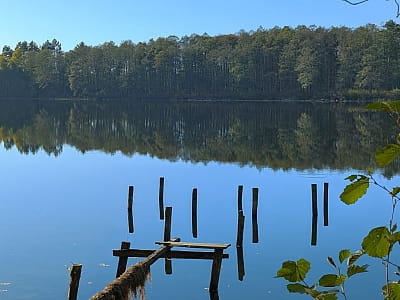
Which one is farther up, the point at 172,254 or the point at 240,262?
the point at 172,254

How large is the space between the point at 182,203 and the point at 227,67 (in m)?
105

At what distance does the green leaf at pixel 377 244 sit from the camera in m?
2.16

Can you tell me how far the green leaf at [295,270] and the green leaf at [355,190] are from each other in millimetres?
323

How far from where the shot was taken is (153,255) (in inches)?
558

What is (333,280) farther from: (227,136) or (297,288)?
(227,136)

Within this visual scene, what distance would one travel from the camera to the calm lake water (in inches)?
714

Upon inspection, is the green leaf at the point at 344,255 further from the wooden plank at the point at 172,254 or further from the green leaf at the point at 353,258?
the wooden plank at the point at 172,254

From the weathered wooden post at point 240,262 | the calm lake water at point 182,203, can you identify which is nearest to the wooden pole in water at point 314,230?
the calm lake water at point 182,203

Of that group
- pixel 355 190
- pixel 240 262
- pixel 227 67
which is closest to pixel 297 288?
pixel 355 190

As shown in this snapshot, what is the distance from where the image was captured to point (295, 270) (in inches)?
96.6

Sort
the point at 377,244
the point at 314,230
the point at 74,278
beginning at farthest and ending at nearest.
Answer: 1. the point at 314,230
2. the point at 74,278
3. the point at 377,244

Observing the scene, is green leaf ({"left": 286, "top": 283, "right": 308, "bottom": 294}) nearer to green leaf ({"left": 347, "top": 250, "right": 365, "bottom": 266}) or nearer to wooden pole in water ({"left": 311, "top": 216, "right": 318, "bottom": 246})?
green leaf ({"left": 347, "top": 250, "right": 365, "bottom": 266})

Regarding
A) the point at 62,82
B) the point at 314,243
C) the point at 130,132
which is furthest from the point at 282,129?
the point at 62,82

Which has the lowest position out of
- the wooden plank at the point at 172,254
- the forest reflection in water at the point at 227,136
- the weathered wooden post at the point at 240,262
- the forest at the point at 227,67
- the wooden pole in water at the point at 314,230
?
the weathered wooden post at the point at 240,262
